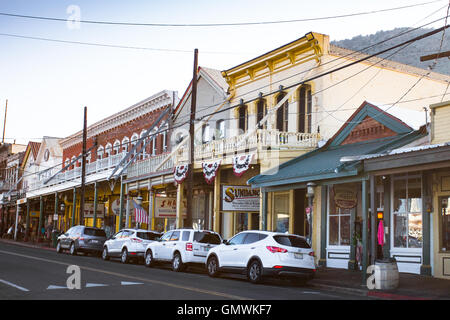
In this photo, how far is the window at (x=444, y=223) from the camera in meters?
17.3

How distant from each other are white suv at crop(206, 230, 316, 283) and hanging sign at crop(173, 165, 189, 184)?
957 centimetres

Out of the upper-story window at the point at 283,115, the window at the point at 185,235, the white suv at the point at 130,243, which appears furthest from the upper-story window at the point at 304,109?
the white suv at the point at 130,243

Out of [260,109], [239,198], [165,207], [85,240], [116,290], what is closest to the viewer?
[116,290]

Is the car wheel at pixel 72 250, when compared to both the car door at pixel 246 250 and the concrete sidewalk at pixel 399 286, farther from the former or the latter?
the concrete sidewalk at pixel 399 286

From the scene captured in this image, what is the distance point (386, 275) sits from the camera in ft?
48.4

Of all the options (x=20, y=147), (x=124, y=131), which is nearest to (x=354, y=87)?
(x=124, y=131)

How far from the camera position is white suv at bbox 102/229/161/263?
955 inches

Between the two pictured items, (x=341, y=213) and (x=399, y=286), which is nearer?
(x=399, y=286)

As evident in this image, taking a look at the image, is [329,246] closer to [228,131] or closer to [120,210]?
[228,131]

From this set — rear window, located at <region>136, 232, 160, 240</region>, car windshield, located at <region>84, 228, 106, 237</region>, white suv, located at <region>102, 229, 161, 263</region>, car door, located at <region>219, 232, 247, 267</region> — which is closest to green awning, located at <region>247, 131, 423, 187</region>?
car door, located at <region>219, 232, 247, 267</region>

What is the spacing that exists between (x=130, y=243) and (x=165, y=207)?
6.36 meters

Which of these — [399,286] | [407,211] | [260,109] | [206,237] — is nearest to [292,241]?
Answer: [399,286]

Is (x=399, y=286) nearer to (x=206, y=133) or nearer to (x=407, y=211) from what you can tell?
(x=407, y=211)

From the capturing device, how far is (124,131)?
1647 inches
